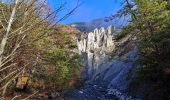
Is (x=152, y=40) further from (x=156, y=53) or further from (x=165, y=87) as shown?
(x=165, y=87)

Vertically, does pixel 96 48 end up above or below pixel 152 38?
above

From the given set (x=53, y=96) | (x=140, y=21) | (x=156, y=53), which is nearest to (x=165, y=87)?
(x=156, y=53)

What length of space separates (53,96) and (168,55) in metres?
11.5

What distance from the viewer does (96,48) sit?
78688 mm

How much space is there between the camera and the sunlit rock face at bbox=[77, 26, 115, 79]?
62.8 meters

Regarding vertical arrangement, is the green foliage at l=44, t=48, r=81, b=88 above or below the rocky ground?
above

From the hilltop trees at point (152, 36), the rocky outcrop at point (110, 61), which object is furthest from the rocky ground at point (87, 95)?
the hilltop trees at point (152, 36)

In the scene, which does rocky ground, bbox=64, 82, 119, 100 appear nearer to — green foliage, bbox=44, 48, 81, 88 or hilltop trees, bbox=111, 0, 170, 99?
green foliage, bbox=44, 48, 81, 88

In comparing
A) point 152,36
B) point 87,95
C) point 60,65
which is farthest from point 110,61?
point 152,36

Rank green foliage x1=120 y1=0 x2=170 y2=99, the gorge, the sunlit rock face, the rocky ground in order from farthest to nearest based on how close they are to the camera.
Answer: the sunlit rock face, the gorge, the rocky ground, green foliage x1=120 y1=0 x2=170 y2=99

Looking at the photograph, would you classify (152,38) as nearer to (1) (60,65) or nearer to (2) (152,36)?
(2) (152,36)

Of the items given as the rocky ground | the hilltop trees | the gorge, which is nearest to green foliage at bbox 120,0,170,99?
the hilltop trees

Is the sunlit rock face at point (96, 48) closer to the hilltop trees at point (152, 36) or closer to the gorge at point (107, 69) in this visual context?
the gorge at point (107, 69)

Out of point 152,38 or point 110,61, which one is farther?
point 110,61
